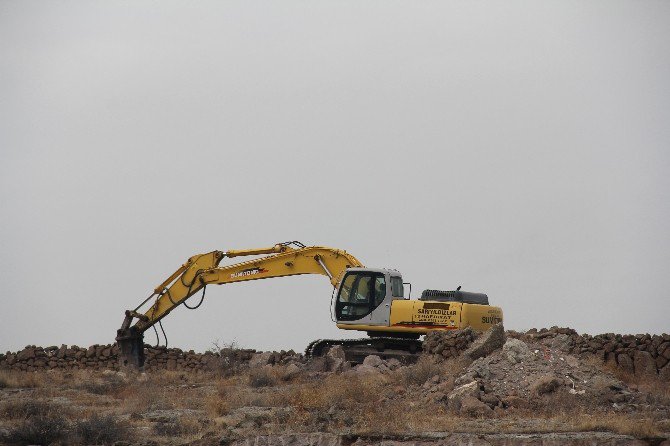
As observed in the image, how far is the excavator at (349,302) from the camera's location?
2705 cm

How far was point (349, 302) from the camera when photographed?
2778 centimetres

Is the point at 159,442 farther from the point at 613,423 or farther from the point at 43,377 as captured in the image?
the point at 43,377

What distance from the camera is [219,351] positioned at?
31953mm

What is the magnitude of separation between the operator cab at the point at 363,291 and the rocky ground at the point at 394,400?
122cm

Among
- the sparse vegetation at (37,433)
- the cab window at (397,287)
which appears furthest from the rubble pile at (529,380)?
the sparse vegetation at (37,433)

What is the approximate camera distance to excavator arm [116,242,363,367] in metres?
29.7

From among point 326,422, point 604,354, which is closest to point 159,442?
point 326,422

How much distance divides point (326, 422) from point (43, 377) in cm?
1491

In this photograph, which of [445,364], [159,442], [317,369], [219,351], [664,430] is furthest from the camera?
[219,351]

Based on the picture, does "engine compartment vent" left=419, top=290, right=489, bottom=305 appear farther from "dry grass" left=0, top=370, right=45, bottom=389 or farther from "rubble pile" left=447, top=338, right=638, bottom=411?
"dry grass" left=0, top=370, right=45, bottom=389

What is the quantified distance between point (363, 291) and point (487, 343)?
19.1ft

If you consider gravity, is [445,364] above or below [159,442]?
above

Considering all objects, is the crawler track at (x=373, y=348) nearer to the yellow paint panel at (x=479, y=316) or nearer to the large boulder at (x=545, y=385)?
the yellow paint panel at (x=479, y=316)

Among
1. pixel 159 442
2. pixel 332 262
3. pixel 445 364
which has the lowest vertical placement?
pixel 159 442
